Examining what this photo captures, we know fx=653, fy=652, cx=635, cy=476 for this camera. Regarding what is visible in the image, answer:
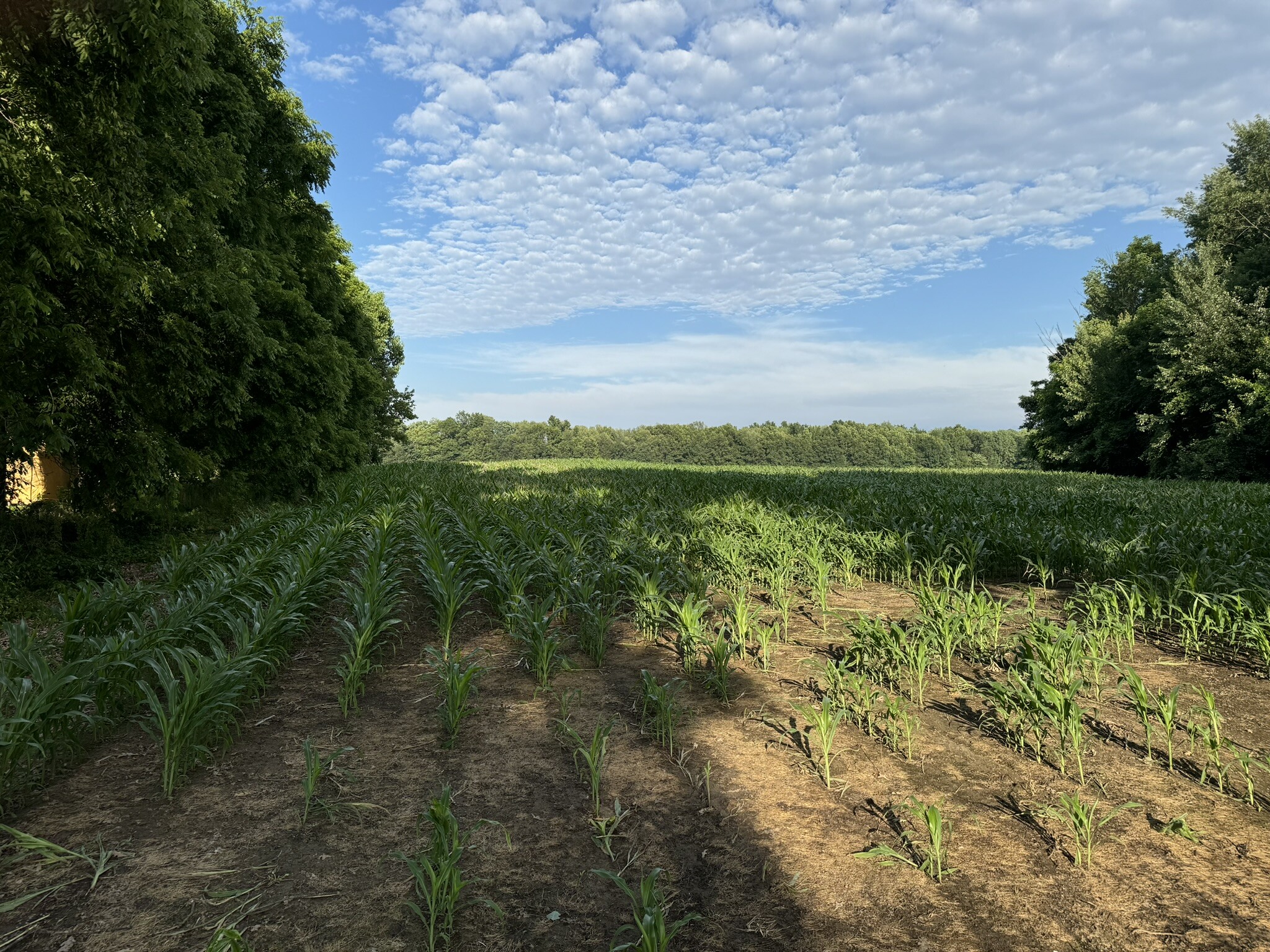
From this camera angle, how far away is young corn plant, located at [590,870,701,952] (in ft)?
6.72

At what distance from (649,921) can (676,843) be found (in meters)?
0.75

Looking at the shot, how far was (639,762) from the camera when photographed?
3461 mm

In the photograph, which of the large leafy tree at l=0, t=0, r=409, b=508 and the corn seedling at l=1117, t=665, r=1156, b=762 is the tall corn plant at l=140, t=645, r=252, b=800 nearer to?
the large leafy tree at l=0, t=0, r=409, b=508

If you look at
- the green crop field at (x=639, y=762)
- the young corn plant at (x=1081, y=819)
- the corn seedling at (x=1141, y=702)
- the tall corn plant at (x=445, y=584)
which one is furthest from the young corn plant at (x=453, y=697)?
the corn seedling at (x=1141, y=702)

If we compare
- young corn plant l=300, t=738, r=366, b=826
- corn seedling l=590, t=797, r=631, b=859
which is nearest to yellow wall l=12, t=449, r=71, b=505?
young corn plant l=300, t=738, r=366, b=826

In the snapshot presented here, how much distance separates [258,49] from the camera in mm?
15562

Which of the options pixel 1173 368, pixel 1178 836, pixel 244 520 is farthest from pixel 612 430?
pixel 1178 836

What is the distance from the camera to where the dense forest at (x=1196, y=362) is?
24156mm

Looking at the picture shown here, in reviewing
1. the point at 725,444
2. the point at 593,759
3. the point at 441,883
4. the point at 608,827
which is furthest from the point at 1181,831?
the point at 725,444

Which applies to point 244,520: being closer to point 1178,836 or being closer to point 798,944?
point 798,944

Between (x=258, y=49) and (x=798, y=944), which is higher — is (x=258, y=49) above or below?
above

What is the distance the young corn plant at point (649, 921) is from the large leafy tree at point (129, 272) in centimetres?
674

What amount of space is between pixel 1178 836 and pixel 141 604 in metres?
7.08

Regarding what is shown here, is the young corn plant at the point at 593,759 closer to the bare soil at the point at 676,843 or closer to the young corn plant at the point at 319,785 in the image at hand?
the bare soil at the point at 676,843
